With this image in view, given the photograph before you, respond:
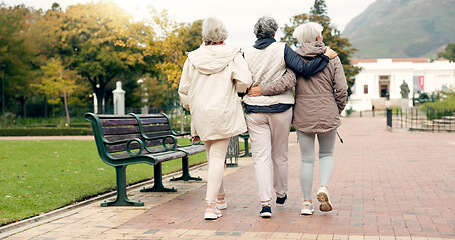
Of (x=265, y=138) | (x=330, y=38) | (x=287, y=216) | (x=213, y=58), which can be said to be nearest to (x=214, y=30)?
(x=213, y=58)

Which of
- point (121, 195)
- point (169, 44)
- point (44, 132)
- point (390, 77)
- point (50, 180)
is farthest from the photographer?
point (390, 77)

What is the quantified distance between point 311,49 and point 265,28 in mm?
494

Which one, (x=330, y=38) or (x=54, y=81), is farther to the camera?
(x=330, y=38)

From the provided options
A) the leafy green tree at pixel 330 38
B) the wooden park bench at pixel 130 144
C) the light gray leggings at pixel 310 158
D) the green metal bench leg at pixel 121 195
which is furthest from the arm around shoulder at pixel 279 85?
the leafy green tree at pixel 330 38

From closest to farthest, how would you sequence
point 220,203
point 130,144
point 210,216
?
1. point 210,216
2. point 220,203
3. point 130,144

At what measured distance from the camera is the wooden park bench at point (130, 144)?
5949mm

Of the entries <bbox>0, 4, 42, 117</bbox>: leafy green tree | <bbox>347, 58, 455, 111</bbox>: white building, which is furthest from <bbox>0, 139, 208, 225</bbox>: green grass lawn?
<bbox>347, 58, 455, 111</bbox>: white building

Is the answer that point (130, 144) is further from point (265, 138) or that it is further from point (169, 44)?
point (169, 44)

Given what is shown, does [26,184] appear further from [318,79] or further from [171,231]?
[318,79]

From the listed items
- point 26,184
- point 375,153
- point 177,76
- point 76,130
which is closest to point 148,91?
point 76,130

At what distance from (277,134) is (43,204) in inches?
107

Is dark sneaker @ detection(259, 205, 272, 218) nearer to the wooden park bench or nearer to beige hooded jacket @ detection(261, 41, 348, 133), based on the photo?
beige hooded jacket @ detection(261, 41, 348, 133)

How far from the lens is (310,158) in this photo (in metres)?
5.33

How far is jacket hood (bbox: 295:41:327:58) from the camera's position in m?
5.09
